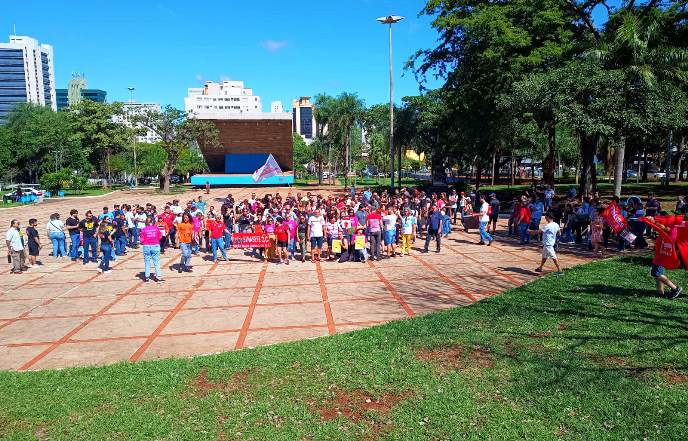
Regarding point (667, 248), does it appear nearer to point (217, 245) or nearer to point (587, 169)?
point (217, 245)

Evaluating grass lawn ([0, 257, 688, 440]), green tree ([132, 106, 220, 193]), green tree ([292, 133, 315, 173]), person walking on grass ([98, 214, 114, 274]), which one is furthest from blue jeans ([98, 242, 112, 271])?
green tree ([292, 133, 315, 173])

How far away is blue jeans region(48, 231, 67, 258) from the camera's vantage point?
14703mm

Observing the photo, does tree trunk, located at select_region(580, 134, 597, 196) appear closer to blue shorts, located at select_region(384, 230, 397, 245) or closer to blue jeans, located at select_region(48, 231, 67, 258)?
blue shorts, located at select_region(384, 230, 397, 245)

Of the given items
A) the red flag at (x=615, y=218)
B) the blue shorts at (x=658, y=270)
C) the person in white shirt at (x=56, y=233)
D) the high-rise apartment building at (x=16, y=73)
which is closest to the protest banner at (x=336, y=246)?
the blue shorts at (x=658, y=270)

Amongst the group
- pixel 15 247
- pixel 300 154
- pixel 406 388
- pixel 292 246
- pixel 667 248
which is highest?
pixel 300 154

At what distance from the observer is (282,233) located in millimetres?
13547

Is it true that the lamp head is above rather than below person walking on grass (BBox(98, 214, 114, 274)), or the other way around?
above

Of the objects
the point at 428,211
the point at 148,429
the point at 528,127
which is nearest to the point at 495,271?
the point at 428,211

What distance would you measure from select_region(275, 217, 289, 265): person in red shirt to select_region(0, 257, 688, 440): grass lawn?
20.8ft

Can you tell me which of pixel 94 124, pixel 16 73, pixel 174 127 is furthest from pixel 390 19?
pixel 16 73

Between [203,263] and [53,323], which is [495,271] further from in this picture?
[53,323]

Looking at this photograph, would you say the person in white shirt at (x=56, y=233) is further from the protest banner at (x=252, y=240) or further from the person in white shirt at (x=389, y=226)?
the person in white shirt at (x=389, y=226)

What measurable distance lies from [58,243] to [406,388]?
541 inches

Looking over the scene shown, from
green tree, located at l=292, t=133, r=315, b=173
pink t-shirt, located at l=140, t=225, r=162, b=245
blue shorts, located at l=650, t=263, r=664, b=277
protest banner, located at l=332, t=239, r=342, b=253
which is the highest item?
green tree, located at l=292, t=133, r=315, b=173
